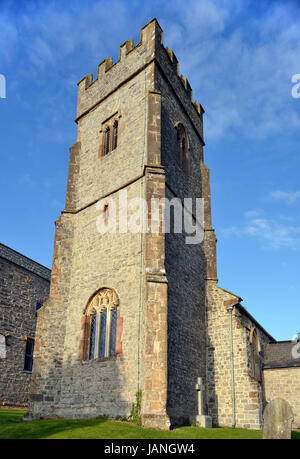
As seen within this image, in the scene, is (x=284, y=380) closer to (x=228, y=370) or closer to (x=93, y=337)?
(x=228, y=370)

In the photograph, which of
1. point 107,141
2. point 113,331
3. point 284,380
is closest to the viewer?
point 113,331

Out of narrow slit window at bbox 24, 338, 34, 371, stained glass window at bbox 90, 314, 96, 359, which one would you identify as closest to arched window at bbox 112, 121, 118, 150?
stained glass window at bbox 90, 314, 96, 359

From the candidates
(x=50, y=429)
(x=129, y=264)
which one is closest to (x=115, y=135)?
(x=129, y=264)

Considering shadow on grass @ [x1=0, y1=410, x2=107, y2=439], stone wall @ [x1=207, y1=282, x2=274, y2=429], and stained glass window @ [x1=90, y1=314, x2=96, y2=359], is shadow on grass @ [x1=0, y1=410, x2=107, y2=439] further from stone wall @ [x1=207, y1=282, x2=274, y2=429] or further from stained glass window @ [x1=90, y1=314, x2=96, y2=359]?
stone wall @ [x1=207, y1=282, x2=274, y2=429]

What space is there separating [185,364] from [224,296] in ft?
14.6

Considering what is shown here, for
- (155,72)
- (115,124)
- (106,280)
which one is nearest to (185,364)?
(106,280)

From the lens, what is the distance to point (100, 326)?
16.6 meters

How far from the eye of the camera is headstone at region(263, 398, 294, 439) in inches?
404

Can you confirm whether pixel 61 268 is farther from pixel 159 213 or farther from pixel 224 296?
pixel 224 296

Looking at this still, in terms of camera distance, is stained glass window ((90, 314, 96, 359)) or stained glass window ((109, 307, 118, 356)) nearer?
stained glass window ((109, 307, 118, 356))

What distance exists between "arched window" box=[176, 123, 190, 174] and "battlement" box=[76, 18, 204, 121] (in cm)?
333

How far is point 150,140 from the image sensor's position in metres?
17.7

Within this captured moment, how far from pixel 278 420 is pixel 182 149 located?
47.4ft

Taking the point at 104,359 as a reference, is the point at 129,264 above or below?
above
